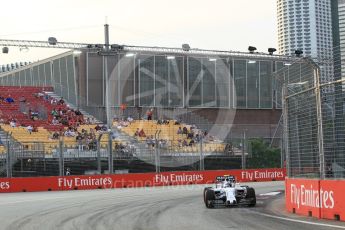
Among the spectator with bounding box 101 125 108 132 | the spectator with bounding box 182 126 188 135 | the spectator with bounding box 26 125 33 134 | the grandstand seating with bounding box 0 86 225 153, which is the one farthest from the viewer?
the spectator with bounding box 182 126 188 135

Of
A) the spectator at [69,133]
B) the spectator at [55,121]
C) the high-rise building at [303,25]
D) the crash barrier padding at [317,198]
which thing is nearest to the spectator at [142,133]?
the spectator at [69,133]

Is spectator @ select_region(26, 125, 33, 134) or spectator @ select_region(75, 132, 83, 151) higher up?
spectator @ select_region(26, 125, 33, 134)

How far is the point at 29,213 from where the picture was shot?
1698 cm

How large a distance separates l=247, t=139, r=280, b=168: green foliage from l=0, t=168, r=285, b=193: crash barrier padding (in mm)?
509

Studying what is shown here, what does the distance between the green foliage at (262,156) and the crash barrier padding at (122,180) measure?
51 cm

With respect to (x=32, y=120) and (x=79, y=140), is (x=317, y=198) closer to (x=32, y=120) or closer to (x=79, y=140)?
(x=79, y=140)

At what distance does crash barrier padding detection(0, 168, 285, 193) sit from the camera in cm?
3059

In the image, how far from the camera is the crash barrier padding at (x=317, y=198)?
12391 mm

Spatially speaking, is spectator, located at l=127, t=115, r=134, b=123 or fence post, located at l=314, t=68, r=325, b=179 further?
spectator, located at l=127, t=115, r=134, b=123

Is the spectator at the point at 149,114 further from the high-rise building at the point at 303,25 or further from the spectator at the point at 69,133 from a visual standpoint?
the high-rise building at the point at 303,25

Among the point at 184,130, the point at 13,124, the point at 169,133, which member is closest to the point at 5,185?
the point at 13,124

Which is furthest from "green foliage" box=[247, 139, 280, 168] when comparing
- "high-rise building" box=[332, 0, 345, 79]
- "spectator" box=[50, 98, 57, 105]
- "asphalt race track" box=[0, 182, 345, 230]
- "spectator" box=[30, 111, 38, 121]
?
"high-rise building" box=[332, 0, 345, 79]

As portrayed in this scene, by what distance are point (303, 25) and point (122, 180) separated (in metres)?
14.3

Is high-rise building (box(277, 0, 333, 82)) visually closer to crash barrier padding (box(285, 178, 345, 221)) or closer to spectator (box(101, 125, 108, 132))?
crash barrier padding (box(285, 178, 345, 221))
